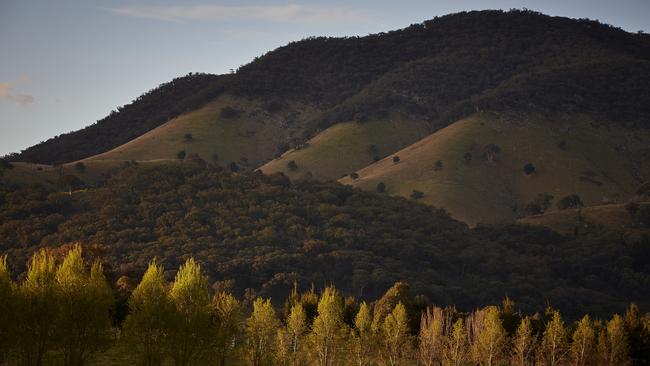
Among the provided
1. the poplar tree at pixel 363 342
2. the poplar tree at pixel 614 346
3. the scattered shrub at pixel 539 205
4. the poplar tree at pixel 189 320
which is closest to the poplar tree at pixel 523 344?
the poplar tree at pixel 614 346

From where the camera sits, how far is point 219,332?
57.4 meters

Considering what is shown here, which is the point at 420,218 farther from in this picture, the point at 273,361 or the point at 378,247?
the point at 273,361

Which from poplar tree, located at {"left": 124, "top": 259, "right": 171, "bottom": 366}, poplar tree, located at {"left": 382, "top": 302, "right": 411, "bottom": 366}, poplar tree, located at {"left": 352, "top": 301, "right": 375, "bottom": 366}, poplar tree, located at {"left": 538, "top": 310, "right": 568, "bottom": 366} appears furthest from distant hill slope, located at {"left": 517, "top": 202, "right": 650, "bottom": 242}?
poplar tree, located at {"left": 124, "top": 259, "right": 171, "bottom": 366}

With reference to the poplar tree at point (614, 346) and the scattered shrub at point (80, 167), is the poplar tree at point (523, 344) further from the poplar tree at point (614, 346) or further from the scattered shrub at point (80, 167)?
the scattered shrub at point (80, 167)

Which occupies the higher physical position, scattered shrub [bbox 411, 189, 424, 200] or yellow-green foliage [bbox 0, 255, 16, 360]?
scattered shrub [bbox 411, 189, 424, 200]

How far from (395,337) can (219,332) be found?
16.9 metres

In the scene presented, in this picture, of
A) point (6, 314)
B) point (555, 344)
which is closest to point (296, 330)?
point (555, 344)

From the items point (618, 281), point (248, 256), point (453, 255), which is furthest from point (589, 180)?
point (248, 256)

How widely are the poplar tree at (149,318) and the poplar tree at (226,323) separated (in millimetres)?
5375

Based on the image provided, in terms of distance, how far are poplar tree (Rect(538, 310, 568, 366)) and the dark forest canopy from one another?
67.2 m

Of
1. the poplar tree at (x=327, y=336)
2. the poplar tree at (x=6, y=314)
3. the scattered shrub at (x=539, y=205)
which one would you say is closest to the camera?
the poplar tree at (x=6, y=314)

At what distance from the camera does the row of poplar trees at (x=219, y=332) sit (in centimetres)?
5138

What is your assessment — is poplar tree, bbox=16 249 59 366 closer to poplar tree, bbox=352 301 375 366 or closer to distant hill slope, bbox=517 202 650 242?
poplar tree, bbox=352 301 375 366

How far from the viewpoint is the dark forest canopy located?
141375 millimetres
